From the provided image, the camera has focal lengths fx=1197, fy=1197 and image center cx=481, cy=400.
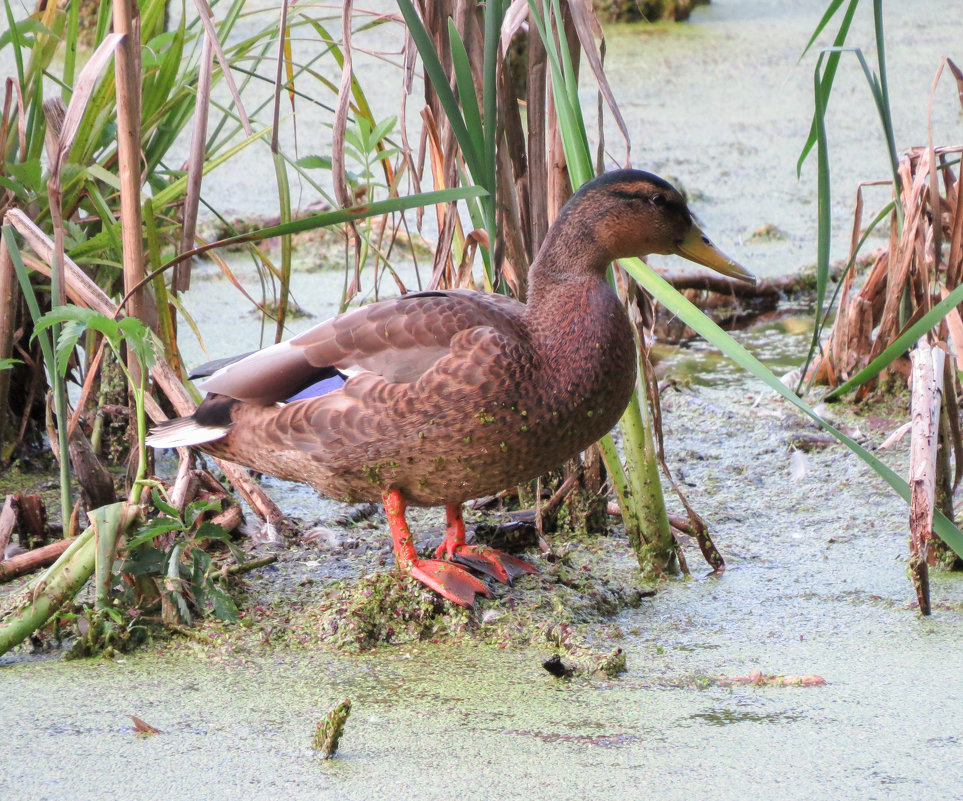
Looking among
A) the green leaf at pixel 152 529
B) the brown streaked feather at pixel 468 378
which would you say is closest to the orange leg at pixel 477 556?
the brown streaked feather at pixel 468 378

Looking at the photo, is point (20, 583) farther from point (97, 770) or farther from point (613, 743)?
point (613, 743)

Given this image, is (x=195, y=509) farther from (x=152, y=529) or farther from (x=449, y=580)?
(x=449, y=580)

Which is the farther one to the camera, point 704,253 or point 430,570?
point 704,253

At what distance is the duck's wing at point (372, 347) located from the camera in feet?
8.31

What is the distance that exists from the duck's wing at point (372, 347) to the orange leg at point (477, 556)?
0.42m

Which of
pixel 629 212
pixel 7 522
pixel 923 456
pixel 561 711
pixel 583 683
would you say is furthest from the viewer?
pixel 7 522

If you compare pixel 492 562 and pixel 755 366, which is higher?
pixel 755 366

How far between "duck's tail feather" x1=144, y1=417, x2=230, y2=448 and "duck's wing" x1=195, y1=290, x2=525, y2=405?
0.29ft

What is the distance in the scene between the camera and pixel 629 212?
263 cm

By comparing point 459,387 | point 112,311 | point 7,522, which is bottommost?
point 7,522

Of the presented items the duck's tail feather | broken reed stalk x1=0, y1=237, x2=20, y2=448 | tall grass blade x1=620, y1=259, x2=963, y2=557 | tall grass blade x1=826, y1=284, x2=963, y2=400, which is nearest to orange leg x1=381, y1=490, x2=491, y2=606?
the duck's tail feather

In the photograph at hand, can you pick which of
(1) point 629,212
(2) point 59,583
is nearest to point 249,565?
(2) point 59,583

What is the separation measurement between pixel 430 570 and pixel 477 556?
0.18 m

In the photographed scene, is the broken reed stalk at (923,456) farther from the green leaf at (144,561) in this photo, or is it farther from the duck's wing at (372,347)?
the green leaf at (144,561)
